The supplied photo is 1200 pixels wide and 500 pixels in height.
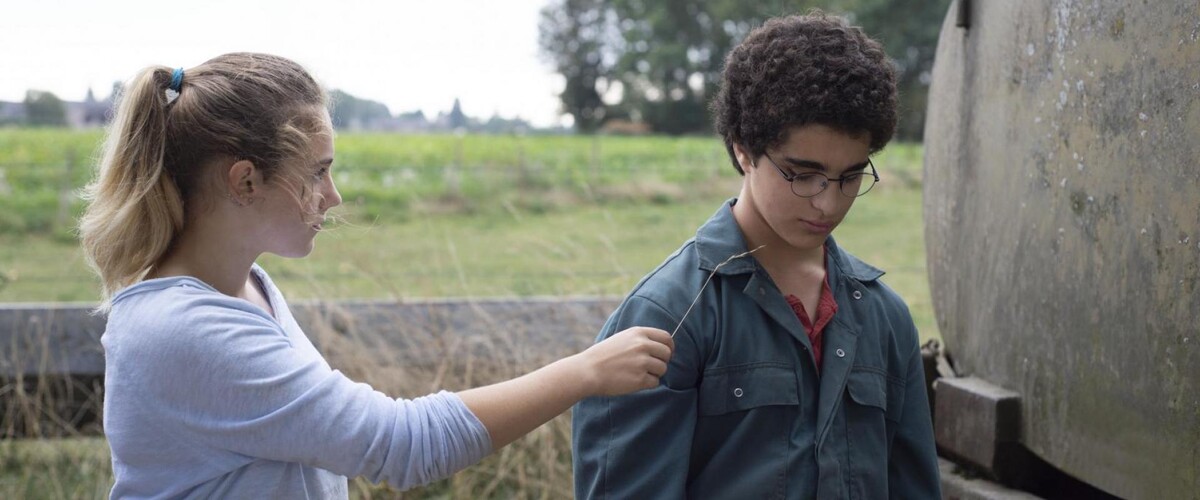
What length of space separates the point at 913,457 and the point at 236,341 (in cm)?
124

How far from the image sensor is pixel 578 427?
1.97m

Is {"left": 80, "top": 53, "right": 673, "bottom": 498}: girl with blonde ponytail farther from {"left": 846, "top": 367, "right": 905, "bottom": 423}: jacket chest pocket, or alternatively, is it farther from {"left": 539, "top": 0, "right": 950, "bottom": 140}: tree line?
{"left": 539, "top": 0, "right": 950, "bottom": 140}: tree line

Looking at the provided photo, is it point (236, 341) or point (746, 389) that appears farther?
point (746, 389)

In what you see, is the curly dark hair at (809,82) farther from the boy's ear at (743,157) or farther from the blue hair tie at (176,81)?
the blue hair tie at (176,81)

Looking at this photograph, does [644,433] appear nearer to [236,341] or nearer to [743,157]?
[743,157]

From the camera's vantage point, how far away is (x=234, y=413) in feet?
5.48

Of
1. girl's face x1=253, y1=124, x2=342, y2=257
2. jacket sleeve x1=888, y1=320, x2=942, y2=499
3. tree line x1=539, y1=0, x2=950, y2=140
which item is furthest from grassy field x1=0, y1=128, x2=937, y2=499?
tree line x1=539, y1=0, x2=950, y2=140

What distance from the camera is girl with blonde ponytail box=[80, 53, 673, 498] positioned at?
1.67 metres

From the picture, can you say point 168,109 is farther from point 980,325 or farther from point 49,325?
point 49,325

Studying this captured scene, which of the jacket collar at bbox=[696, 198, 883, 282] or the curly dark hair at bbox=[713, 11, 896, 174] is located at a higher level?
the curly dark hair at bbox=[713, 11, 896, 174]

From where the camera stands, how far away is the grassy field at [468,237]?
4.23m

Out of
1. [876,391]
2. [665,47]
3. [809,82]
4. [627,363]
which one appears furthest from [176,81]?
[665,47]

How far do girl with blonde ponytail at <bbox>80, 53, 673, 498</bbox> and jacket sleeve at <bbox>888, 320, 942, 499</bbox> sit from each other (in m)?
0.60

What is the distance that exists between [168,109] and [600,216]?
13149mm
